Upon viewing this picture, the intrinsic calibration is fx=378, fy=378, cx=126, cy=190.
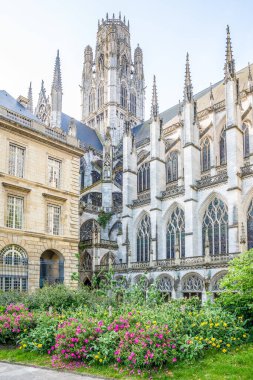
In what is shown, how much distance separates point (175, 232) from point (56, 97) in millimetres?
26834

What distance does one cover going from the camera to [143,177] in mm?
38688

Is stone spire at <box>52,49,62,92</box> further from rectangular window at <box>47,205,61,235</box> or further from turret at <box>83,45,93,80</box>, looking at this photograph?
rectangular window at <box>47,205,61,235</box>

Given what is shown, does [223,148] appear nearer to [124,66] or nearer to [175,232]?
[175,232]

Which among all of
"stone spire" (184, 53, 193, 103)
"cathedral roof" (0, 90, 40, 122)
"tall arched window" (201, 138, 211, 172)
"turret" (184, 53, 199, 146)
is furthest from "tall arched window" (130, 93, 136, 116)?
"cathedral roof" (0, 90, 40, 122)

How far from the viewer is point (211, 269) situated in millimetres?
23906

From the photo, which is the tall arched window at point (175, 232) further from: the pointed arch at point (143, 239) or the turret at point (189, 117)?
the turret at point (189, 117)

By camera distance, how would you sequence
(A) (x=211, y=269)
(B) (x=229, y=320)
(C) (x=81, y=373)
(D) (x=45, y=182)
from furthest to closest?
(A) (x=211, y=269) → (D) (x=45, y=182) → (B) (x=229, y=320) → (C) (x=81, y=373)

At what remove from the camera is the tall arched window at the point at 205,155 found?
109ft

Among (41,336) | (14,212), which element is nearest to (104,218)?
(14,212)

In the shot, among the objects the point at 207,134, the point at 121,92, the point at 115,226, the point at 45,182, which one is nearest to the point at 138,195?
the point at 115,226

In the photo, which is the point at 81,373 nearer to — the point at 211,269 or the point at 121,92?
the point at 211,269

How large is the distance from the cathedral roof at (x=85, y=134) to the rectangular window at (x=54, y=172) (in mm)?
26235

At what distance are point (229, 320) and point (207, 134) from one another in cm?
2611

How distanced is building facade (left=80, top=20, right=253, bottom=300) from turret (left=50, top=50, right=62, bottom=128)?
1347cm
